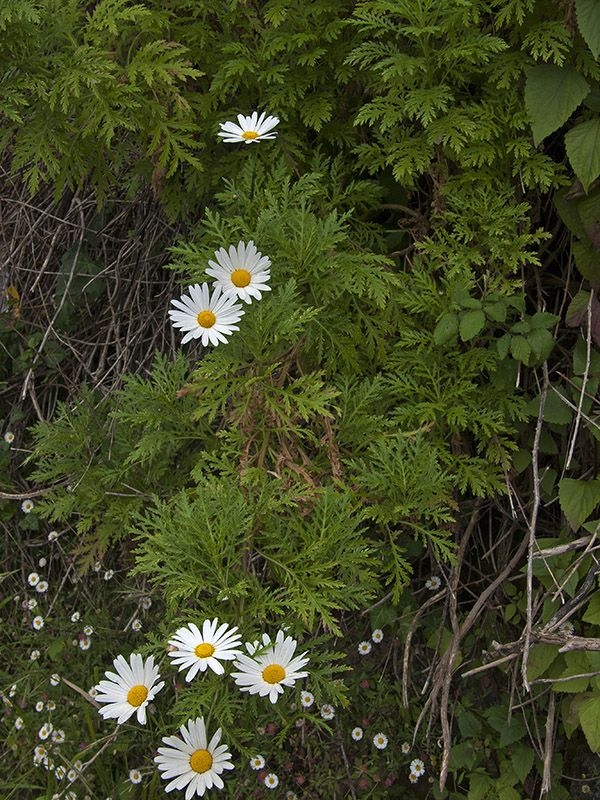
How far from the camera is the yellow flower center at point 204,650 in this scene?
152 centimetres

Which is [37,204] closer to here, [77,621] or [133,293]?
[133,293]

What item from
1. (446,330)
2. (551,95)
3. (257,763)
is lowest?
(257,763)

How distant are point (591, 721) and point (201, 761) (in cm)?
77

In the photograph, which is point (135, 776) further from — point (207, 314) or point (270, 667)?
point (207, 314)

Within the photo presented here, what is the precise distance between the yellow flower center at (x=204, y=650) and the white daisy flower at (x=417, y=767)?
0.83 metres

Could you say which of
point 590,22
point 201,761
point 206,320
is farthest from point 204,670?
point 590,22

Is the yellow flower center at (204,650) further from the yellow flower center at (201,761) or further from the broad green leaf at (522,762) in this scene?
the broad green leaf at (522,762)

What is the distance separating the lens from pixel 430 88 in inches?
77.5

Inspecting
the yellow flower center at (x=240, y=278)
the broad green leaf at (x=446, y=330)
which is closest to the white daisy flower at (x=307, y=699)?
the broad green leaf at (x=446, y=330)

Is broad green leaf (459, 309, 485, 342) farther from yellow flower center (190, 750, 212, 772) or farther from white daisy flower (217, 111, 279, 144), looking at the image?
yellow flower center (190, 750, 212, 772)

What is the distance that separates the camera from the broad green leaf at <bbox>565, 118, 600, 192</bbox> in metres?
1.85

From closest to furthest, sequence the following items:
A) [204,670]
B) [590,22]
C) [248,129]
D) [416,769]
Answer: [204,670], [590,22], [248,129], [416,769]

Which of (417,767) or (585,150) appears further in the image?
(417,767)

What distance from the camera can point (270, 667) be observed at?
1539 mm
